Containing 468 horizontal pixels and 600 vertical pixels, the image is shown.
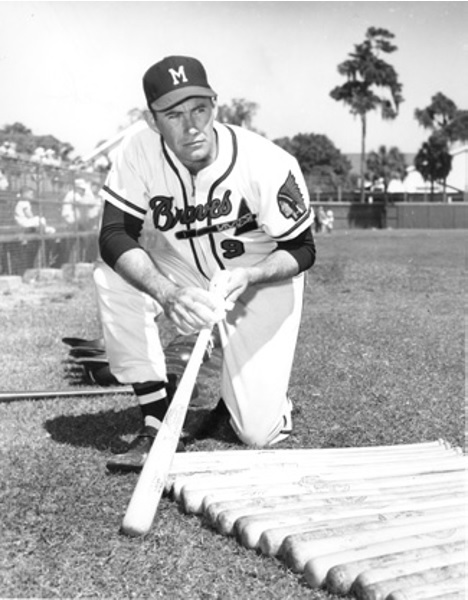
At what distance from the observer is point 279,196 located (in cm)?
427

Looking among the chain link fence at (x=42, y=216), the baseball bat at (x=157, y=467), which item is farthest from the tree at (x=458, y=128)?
the baseball bat at (x=157, y=467)

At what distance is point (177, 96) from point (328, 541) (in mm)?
2053

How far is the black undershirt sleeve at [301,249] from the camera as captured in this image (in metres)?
4.39

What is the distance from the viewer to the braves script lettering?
4316 millimetres

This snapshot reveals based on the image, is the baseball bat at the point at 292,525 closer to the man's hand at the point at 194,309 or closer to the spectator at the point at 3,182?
the man's hand at the point at 194,309

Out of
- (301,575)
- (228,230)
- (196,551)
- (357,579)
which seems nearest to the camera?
(357,579)

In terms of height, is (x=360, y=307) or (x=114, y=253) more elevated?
(x=114, y=253)

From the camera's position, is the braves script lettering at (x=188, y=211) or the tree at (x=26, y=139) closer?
the braves script lettering at (x=188, y=211)

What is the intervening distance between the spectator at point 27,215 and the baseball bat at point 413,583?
11339 mm

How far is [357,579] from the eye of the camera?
2.60 metres

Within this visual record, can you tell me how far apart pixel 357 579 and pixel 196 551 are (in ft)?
2.08

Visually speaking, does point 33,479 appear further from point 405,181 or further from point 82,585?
point 405,181

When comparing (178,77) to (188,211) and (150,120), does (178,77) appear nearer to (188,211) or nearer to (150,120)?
(150,120)

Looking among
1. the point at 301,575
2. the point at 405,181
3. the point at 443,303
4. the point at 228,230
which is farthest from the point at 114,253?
the point at 405,181
